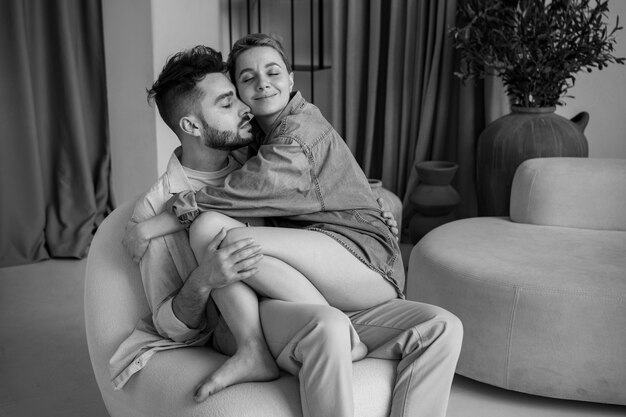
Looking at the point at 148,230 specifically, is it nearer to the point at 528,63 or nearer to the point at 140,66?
the point at 528,63

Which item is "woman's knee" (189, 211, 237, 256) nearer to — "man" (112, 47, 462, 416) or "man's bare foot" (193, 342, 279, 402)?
"man" (112, 47, 462, 416)

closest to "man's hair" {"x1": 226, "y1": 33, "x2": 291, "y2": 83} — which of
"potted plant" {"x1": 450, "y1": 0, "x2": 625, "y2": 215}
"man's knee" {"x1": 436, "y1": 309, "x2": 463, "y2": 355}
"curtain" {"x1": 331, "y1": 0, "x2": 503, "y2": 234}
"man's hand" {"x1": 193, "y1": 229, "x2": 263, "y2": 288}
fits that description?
"man's hand" {"x1": 193, "y1": 229, "x2": 263, "y2": 288}

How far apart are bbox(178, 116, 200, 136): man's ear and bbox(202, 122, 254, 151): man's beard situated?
2 cm

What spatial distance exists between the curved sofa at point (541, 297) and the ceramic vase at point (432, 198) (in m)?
1.05

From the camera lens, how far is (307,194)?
5.79 ft

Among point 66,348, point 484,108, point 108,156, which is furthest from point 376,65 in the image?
point 66,348

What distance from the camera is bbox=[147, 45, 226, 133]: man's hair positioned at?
1.80 meters

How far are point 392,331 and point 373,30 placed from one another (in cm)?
258

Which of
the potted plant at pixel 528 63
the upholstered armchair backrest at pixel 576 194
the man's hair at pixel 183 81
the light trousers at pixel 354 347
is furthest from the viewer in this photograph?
the potted plant at pixel 528 63

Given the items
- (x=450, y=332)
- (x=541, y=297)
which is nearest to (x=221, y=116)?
(x=450, y=332)

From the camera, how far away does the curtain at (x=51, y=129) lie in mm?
3612

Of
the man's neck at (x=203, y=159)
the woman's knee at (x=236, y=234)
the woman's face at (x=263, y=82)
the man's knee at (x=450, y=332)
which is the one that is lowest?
the man's knee at (x=450, y=332)

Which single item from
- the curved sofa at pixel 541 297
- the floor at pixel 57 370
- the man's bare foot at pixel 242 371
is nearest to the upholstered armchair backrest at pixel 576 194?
the curved sofa at pixel 541 297

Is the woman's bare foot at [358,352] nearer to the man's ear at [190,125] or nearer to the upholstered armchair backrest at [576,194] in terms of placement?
the man's ear at [190,125]
